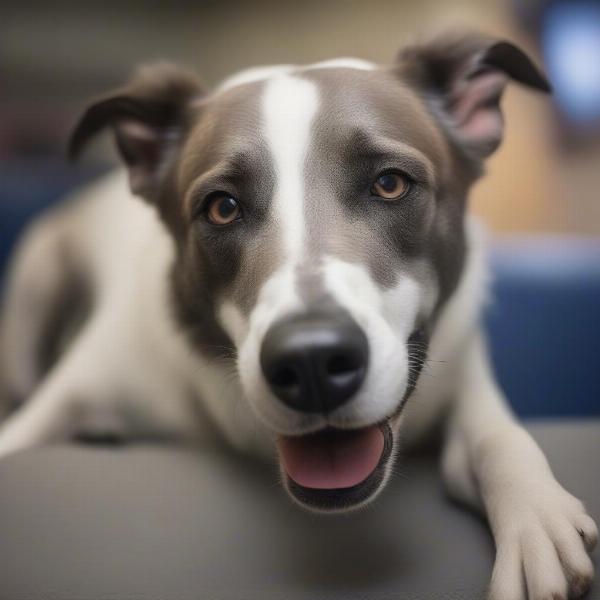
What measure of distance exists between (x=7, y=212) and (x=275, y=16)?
3.21 metres

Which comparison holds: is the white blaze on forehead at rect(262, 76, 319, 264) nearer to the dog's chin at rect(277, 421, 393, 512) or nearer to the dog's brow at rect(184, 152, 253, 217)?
the dog's brow at rect(184, 152, 253, 217)

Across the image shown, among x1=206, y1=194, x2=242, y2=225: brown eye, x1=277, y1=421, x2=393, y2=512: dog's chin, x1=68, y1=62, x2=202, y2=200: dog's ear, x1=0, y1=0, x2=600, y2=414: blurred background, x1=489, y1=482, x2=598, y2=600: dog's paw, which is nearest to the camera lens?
x1=489, y1=482, x2=598, y2=600: dog's paw

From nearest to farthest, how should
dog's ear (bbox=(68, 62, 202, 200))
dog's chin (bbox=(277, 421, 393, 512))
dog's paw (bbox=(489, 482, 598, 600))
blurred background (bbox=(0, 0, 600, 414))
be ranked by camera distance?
dog's paw (bbox=(489, 482, 598, 600)) < dog's chin (bbox=(277, 421, 393, 512)) < dog's ear (bbox=(68, 62, 202, 200)) < blurred background (bbox=(0, 0, 600, 414))

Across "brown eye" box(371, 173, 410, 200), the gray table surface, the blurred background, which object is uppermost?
"brown eye" box(371, 173, 410, 200)

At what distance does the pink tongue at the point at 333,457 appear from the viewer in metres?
1.03

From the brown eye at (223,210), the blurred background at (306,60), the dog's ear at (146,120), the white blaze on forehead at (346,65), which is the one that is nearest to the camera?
the brown eye at (223,210)

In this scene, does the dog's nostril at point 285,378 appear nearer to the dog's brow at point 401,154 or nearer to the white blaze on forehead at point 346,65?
the dog's brow at point 401,154

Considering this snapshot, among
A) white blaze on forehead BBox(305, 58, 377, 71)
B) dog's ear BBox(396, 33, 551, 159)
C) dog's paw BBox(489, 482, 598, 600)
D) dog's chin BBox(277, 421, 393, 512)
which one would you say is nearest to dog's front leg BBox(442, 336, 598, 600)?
dog's paw BBox(489, 482, 598, 600)

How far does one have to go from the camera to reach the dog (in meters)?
0.99

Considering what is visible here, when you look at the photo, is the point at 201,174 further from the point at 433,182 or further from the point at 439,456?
the point at 439,456

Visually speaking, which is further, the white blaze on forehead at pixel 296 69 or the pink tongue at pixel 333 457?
the white blaze on forehead at pixel 296 69

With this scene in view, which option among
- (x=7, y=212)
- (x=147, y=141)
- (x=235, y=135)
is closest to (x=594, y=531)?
(x=235, y=135)

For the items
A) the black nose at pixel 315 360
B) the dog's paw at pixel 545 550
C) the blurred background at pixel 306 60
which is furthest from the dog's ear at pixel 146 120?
the blurred background at pixel 306 60

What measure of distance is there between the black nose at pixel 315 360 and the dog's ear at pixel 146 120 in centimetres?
74
